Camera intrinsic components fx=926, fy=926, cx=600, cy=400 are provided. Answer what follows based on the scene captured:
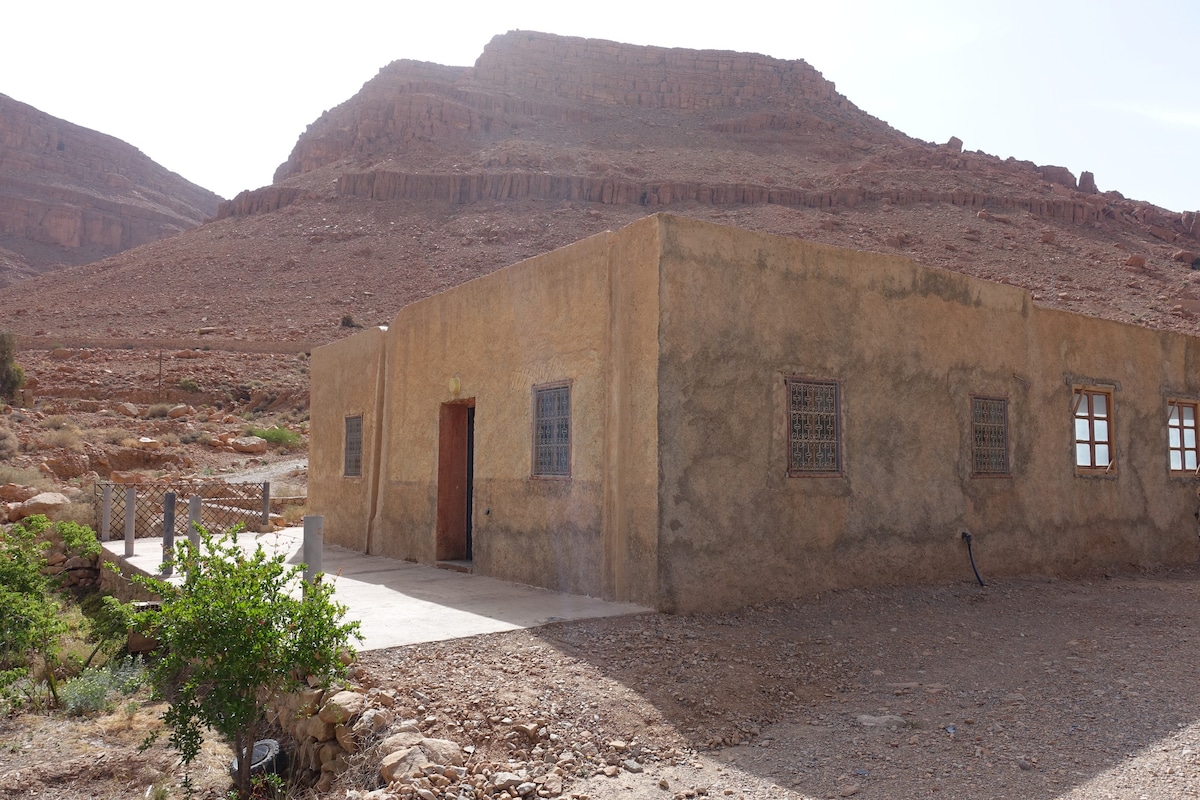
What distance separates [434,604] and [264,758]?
7.59 ft

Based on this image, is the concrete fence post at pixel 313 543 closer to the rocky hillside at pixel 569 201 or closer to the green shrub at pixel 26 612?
the green shrub at pixel 26 612

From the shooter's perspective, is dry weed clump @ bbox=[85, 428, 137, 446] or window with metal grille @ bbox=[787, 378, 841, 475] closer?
window with metal grille @ bbox=[787, 378, 841, 475]

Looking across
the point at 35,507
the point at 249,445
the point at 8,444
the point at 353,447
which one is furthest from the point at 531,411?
the point at 249,445

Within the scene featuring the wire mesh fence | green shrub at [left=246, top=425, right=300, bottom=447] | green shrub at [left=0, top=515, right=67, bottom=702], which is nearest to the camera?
green shrub at [left=0, top=515, right=67, bottom=702]

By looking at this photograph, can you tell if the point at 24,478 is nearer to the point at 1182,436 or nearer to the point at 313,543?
the point at 313,543

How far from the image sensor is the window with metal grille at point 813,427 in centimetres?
836

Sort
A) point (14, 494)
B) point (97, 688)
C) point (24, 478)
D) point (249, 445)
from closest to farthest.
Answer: point (97, 688) → point (14, 494) → point (24, 478) → point (249, 445)

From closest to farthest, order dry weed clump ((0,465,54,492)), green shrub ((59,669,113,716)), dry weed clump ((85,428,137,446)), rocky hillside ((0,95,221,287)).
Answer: green shrub ((59,669,113,716)), dry weed clump ((0,465,54,492)), dry weed clump ((85,428,137,446)), rocky hillside ((0,95,221,287))

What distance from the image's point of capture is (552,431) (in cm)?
874

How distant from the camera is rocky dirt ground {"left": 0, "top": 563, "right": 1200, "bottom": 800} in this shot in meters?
4.66

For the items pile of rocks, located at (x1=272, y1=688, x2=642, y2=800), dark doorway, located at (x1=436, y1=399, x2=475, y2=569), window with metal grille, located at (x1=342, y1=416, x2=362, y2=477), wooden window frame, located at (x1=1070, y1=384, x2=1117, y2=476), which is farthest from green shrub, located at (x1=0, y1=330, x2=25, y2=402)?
wooden window frame, located at (x1=1070, y1=384, x2=1117, y2=476)

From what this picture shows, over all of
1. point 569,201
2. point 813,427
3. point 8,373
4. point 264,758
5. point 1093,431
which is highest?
point 569,201

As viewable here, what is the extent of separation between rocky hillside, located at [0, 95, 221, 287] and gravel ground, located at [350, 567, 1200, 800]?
Result: 83195 millimetres

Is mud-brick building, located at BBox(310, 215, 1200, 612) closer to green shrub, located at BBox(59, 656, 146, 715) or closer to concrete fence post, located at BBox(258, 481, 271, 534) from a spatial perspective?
concrete fence post, located at BBox(258, 481, 271, 534)
